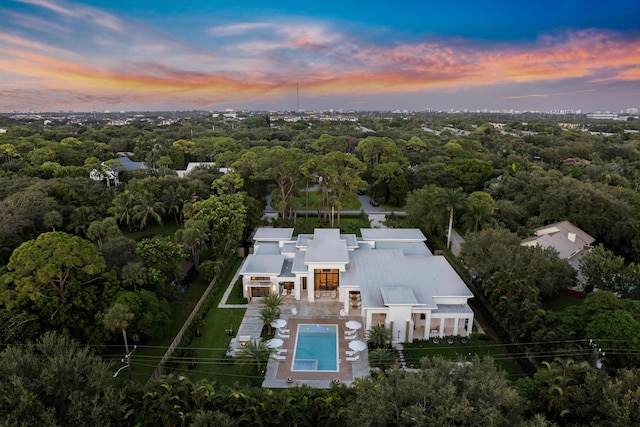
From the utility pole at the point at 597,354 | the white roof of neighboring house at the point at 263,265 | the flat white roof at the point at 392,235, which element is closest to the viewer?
the utility pole at the point at 597,354

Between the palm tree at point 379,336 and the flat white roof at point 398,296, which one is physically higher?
the flat white roof at point 398,296

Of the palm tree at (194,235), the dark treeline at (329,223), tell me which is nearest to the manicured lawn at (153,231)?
the dark treeline at (329,223)

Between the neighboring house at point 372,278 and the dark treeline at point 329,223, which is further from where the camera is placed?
the neighboring house at point 372,278

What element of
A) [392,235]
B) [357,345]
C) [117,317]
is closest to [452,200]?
[392,235]

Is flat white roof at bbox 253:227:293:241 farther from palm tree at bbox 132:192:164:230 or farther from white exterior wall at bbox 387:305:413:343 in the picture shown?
white exterior wall at bbox 387:305:413:343

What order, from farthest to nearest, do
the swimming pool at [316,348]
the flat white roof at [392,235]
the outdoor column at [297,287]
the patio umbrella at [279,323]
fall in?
the flat white roof at [392,235]
the outdoor column at [297,287]
the patio umbrella at [279,323]
the swimming pool at [316,348]

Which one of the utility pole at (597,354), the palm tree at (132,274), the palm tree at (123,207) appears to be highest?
the palm tree at (123,207)

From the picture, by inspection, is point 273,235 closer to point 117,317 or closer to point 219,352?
point 219,352

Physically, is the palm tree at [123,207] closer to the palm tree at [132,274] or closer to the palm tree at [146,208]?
the palm tree at [146,208]

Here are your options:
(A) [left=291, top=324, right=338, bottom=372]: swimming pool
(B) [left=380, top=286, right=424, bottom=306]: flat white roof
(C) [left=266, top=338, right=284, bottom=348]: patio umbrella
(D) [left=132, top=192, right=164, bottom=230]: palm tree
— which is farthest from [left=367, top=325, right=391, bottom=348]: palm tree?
(D) [left=132, top=192, right=164, bottom=230]: palm tree
